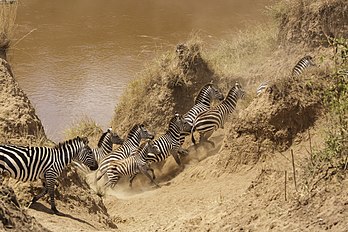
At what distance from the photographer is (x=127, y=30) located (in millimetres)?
28406

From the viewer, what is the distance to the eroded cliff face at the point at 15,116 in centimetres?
1018

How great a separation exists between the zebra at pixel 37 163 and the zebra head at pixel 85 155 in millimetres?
679

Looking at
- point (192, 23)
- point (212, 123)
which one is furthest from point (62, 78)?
point (212, 123)

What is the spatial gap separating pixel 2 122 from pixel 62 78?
1402 cm

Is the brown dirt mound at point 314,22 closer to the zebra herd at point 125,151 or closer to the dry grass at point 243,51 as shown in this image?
the dry grass at point 243,51

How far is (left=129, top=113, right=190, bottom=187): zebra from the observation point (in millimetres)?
14141

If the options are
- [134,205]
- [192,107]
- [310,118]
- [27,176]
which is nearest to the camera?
[27,176]

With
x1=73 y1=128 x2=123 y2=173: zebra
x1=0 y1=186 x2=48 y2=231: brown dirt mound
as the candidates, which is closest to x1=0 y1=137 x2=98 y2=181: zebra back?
x1=0 y1=186 x2=48 y2=231: brown dirt mound

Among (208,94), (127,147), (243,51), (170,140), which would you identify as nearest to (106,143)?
(127,147)

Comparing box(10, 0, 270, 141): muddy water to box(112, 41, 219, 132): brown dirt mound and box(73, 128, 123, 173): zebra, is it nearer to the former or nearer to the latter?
box(112, 41, 219, 132): brown dirt mound

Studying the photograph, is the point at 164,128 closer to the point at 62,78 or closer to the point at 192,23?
the point at 62,78

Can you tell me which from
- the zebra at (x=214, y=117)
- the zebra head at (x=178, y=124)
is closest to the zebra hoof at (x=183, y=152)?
the zebra at (x=214, y=117)

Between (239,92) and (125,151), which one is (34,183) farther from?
(239,92)

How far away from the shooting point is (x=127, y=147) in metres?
14.3
